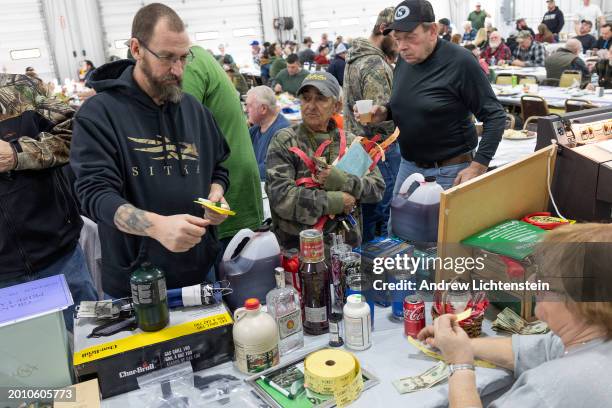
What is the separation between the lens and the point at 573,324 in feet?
4.25

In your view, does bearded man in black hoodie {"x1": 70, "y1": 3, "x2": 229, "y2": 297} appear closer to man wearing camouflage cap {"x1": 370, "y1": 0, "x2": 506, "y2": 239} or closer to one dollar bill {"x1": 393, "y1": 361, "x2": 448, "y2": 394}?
one dollar bill {"x1": 393, "y1": 361, "x2": 448, "y2": 394}

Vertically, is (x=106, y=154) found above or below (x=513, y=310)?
above

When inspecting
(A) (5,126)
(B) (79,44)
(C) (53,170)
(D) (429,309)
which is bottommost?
(D) (429,309)

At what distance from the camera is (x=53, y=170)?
2.22 m

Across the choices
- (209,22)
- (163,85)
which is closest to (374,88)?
(163,85)

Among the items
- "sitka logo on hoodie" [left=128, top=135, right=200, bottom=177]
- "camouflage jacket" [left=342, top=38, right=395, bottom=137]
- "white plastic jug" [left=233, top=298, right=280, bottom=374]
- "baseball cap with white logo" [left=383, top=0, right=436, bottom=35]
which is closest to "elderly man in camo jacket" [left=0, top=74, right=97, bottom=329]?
"sitka logo on hoodie" [left=128, top=135, right=200, bottom=177]

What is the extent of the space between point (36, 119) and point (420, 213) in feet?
5.60

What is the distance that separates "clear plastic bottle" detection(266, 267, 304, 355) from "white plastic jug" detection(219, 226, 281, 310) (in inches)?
6.8

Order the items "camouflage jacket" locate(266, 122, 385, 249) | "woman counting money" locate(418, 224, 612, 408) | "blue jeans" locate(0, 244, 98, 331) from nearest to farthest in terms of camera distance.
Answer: "woman counting money" locate(418, 224, 612, 408)
"blue jeans" locate(0, 244, 98, 331)
"camouflage jacket" locate(266, 122, 385, 249)

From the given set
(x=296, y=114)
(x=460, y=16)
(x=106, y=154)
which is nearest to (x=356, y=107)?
(x=106, y=154)

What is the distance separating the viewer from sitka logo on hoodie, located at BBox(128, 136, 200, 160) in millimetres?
1896

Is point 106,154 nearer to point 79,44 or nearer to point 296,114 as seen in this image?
point 296,114

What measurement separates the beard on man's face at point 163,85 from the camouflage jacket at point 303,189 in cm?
62

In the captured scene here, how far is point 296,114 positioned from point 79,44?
10362 mm
